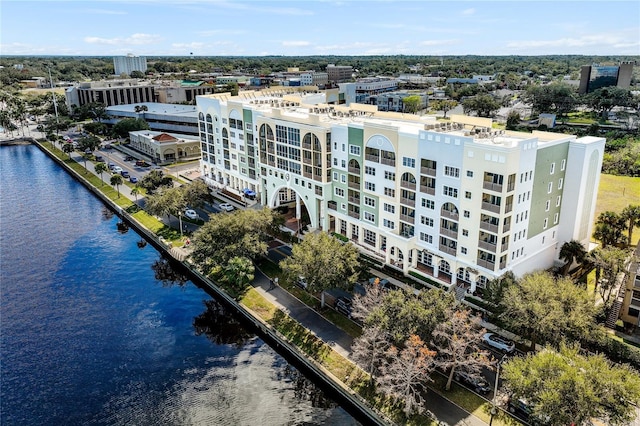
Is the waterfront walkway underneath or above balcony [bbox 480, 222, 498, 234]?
underneath

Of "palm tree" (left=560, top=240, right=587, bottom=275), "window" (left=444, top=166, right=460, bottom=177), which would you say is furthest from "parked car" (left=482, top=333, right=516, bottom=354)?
"window" (left=444, top=166, right=460, bottom=177)

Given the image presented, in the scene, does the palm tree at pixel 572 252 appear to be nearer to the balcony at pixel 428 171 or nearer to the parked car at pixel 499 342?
the parked car at pixel 499 342

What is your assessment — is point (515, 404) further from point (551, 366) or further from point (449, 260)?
point (449, 260)

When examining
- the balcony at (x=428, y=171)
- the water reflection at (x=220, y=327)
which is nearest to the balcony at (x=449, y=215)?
the balcony at (x=428, y=171)

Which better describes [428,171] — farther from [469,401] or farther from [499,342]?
[469,401]

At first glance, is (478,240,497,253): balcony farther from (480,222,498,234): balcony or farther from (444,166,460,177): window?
(444,166,460,177): window

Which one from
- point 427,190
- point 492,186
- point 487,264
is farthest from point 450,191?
point 487,264
